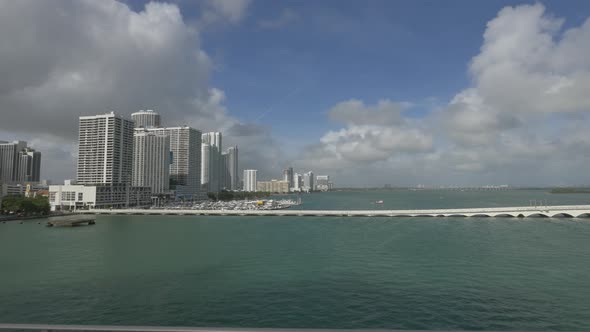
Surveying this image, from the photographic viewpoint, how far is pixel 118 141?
296 feet

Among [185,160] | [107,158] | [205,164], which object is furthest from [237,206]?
[205,164]

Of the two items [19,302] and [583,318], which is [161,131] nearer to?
[19,302]

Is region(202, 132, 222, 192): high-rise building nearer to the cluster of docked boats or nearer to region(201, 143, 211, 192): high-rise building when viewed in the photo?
region(201, 143, 211, 192): high-rise building

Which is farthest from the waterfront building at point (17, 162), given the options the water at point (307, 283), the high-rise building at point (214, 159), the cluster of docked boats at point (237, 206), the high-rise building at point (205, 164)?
the water at point (307, 283)

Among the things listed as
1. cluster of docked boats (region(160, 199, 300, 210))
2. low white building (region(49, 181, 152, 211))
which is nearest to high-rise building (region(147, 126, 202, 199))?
cluster of docked boats (region(160, 199, 300, 210))

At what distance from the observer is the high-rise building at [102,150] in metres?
88.0

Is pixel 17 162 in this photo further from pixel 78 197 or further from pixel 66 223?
pixel 66 223

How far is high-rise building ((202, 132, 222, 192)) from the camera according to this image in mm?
162875

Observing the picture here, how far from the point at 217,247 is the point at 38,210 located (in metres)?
51.4

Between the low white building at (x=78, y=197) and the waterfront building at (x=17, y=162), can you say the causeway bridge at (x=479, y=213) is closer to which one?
the low white building at (x=78, y=197)

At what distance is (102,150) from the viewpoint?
8850cm

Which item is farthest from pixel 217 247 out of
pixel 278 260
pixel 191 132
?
pixel 191 132

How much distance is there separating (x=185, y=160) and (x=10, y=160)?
82336 mm

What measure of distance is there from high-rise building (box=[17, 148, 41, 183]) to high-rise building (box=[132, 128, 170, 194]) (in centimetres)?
7100
